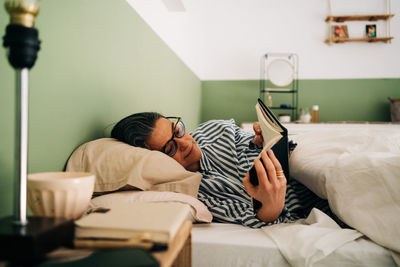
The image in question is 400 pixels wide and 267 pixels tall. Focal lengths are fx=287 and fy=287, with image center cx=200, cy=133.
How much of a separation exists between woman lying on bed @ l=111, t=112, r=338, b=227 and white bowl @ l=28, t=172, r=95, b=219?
51 cm

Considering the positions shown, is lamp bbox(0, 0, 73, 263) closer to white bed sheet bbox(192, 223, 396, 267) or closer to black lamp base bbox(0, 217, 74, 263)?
black lamp base bbox(0, 217, 74, 263)

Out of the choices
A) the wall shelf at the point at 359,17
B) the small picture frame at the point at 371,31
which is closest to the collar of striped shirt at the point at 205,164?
the wall shelf at the point at 359,17

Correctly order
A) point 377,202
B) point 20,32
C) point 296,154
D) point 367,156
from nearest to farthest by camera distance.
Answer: point 20,32
point 377,202
point 367,156
point 296,154

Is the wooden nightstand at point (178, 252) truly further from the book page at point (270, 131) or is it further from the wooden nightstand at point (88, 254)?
the book page at point (270, 131)

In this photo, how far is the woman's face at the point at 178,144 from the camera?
3.78ft

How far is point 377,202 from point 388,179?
0.24 feet

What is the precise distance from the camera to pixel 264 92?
3.92 m

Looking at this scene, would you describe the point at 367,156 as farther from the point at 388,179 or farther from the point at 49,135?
the point at 49,135

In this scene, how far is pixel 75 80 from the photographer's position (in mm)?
1013

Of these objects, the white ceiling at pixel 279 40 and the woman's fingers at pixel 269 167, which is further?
the white ceiling at pixel 279 40

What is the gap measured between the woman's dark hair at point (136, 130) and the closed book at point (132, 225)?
56cm

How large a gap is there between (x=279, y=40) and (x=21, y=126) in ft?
12.9

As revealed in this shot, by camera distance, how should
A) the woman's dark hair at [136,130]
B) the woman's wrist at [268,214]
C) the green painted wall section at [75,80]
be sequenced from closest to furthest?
the green painted wall section at [75,80] → the woman's wrist at [268,214] → the woman's dark hair at [136,130]

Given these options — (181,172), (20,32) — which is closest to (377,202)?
(181,172)
